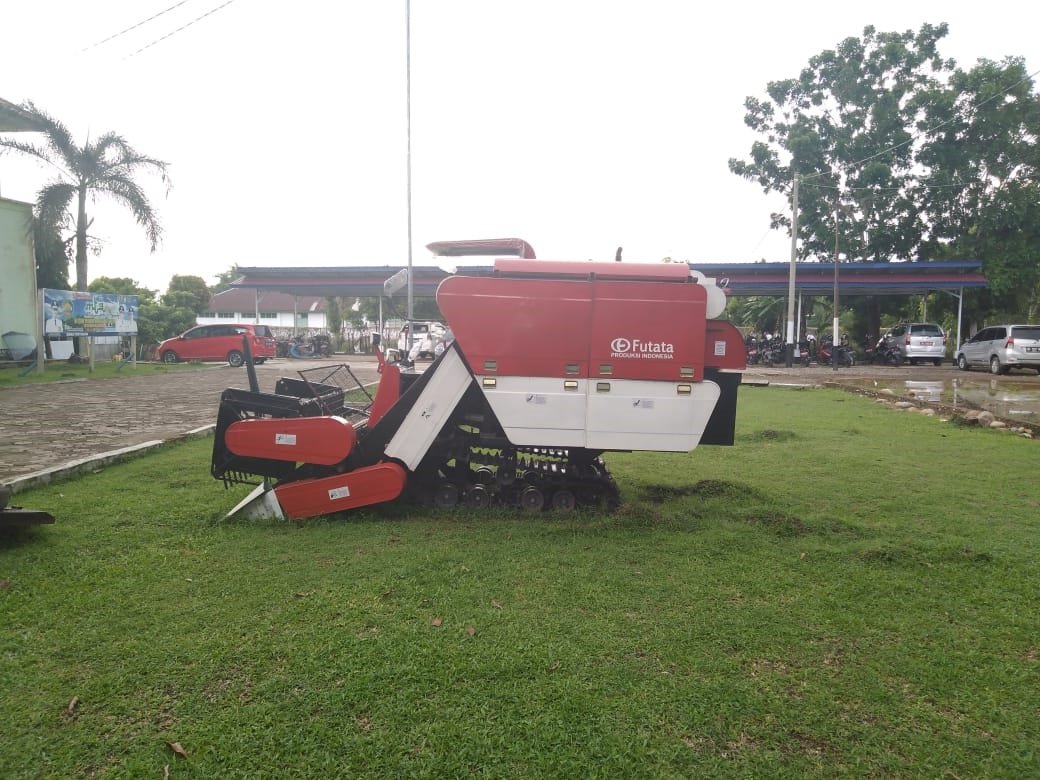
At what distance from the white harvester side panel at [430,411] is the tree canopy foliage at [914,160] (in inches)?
1113

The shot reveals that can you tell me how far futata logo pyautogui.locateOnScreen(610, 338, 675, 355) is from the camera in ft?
14.5

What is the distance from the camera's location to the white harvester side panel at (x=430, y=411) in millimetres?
4582

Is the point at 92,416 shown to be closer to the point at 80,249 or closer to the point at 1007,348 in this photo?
the point at 80,249

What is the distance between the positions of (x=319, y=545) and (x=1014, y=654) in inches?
146

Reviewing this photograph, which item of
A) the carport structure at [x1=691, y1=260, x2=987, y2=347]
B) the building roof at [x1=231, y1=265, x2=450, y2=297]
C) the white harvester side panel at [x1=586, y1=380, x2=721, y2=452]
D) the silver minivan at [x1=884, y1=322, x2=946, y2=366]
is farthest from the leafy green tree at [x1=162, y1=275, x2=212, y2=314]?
the white harvester side panel at [x1=586, y1=380, x2=721, y2=452]

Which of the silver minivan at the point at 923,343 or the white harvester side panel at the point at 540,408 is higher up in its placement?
the silver minivan at the point at 923,343

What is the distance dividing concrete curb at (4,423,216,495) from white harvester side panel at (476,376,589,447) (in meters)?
3.94

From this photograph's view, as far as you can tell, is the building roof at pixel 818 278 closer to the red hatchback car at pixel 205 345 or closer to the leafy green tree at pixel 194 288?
the red hatchback car at pixel 205 345

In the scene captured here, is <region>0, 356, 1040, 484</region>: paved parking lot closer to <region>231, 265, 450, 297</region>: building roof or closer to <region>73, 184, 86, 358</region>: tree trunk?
<region>73, 184, 86, 358</region>: tree trunk

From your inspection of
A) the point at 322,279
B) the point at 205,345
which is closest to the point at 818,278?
the point at 322,279

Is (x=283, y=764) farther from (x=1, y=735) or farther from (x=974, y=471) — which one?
(x=974, y=471)

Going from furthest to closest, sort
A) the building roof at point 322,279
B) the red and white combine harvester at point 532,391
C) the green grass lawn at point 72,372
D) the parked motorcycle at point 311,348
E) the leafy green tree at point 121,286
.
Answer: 1. the leafy green tree at point 121,286
2. the parked motorcycle at point 311,348
3. the building roof at point 322,279
4. the green grass lawn at point 72,372
5. the red and white combine harvester at point 532,391

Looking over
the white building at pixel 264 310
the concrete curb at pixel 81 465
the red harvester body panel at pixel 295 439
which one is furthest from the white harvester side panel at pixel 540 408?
the white building at pixel 264 310

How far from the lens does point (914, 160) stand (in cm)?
2969
